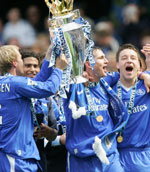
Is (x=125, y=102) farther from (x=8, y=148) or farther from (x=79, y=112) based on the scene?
(x=8, y=148)

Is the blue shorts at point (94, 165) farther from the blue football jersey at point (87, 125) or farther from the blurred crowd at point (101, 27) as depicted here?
the blurred crowd at point (101, 27)

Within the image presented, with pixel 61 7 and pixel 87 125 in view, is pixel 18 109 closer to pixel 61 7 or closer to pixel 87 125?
pixel 87 125

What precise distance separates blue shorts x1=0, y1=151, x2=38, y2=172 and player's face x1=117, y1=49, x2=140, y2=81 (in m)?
1.73

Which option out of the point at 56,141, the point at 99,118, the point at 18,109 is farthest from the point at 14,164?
the point at 56,141

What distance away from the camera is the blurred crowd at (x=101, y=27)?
11422mm

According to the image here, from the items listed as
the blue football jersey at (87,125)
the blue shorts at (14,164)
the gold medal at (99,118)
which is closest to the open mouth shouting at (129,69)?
the blue football jersey at (87,125)

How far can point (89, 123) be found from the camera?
21.4ft

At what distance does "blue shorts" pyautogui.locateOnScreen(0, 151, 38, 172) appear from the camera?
609 centimetres

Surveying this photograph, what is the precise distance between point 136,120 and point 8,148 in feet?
5.60

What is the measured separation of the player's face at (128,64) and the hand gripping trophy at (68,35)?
2.81 feet

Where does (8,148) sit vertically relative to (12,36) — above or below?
below

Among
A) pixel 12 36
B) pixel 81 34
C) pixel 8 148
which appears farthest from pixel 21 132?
pixel 12 36

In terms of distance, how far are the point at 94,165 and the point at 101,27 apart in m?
5.49

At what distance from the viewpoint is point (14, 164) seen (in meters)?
6.09
